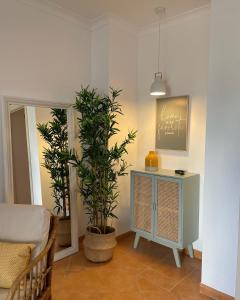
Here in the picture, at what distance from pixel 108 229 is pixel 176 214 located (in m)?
0.77

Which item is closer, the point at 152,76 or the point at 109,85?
the point at 109,85

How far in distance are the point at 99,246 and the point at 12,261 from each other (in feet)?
3.86

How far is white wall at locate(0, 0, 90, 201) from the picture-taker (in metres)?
2.23

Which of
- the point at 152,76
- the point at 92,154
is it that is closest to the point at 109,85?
the point at 152,76

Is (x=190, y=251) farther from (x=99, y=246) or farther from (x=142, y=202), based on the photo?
(x=99, y=246)

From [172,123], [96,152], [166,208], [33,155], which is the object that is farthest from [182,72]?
[33,155]

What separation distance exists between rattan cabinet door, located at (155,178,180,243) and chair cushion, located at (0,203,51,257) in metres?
1.30

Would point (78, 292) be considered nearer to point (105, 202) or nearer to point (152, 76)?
point (105, 202)

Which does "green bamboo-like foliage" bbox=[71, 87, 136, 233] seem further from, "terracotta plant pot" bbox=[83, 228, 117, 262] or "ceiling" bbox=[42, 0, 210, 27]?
"ceiling" bbox=[42, 0, 210, 27]

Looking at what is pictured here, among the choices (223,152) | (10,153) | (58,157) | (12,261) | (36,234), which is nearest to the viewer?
(12,261)

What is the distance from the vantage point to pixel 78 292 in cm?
207

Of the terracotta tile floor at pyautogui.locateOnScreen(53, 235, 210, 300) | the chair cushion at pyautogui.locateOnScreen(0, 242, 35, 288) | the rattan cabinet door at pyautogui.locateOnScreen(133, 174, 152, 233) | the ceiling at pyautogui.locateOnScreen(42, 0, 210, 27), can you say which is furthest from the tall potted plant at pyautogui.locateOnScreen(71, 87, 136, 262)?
the chair cushion at pyautogui.locateOnScreen(0, 242, 35, 288)

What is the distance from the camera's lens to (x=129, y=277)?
2.30 m

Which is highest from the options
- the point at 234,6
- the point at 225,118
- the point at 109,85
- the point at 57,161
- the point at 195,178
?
the point at 234,6
